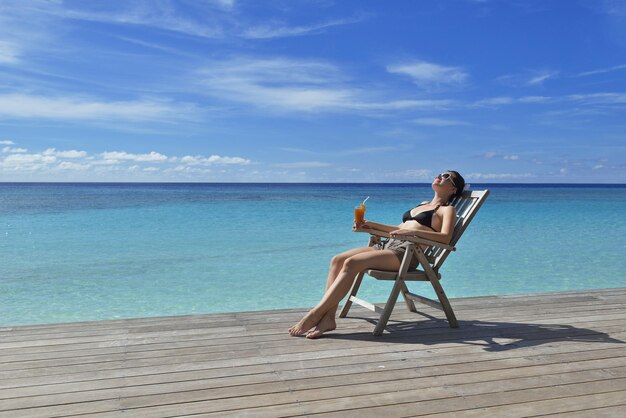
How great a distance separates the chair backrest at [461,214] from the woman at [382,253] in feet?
0.24

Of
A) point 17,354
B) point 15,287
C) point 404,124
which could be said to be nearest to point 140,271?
point 15,287

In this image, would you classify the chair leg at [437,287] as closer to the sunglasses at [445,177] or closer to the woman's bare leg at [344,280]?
the woman's bare leg at [344,280]

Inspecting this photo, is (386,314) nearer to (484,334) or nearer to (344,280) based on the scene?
(344,280)

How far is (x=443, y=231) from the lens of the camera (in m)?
3.70

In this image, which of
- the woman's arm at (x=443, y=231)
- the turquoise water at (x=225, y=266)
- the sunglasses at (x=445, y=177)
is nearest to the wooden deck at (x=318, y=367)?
the woman's arm at (x=443, y=231)

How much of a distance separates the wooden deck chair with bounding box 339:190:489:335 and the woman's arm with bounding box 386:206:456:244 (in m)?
0.04

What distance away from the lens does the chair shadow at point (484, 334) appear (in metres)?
3.40

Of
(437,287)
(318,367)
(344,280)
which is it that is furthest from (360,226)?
(318,367)

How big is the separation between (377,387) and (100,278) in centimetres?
735

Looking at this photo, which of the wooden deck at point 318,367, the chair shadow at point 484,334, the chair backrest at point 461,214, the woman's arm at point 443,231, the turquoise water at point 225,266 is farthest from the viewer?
the turquoise water at point 225,266

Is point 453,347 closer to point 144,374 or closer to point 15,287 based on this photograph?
point 144,374

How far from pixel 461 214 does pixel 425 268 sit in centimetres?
60

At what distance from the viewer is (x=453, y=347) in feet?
10.7

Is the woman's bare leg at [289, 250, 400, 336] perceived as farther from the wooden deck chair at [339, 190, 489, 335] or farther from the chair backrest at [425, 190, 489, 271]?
the chair backrest at [425, 190, 489, 271]
